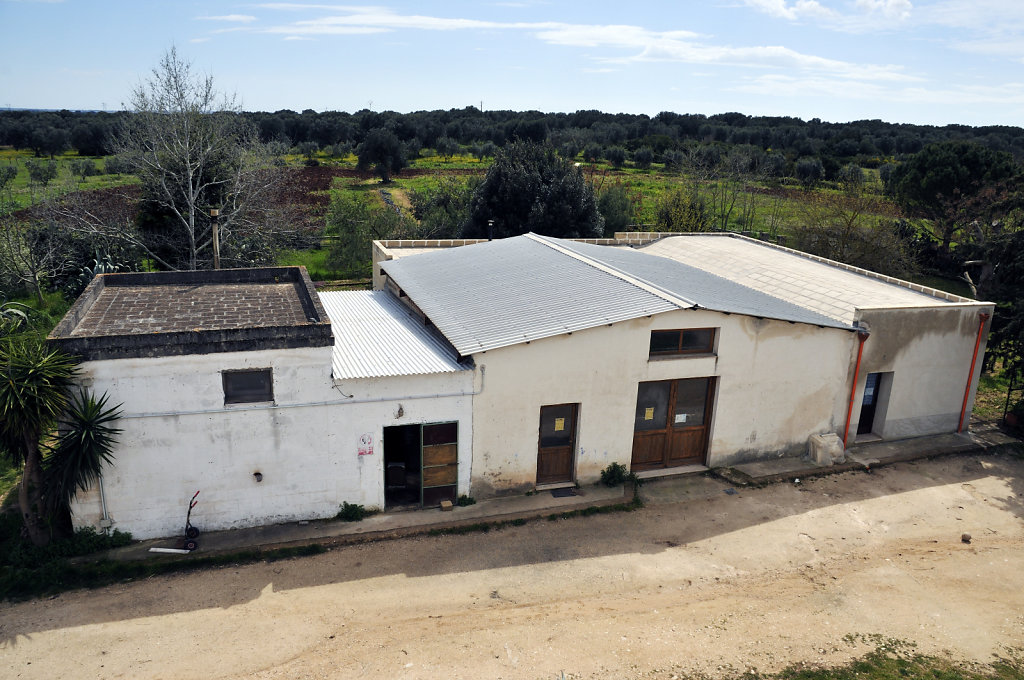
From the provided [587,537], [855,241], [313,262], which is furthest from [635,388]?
[313,262]

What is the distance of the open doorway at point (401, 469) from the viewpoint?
13.6 metres

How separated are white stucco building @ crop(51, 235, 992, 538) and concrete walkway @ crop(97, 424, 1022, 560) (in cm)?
28

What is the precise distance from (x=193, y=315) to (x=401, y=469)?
4884 mm

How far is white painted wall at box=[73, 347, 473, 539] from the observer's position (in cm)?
1155

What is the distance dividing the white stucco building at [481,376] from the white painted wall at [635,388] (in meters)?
0.04

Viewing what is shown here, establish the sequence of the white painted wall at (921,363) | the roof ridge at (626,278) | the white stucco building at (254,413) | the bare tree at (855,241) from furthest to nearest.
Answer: the bare tree at (855,241) < the white painted wall at (921,363) < the roof ridge at (626,278) < the white stucco building at (254,413)

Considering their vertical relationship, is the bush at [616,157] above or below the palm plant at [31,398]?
above

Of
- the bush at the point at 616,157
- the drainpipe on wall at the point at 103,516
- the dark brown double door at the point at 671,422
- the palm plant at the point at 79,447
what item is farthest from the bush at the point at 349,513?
the bush at the point at 616,157

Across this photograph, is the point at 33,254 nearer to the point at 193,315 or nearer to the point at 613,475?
the point at 193,315

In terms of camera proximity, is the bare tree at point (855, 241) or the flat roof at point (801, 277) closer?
the flat roof at point (801, 277)

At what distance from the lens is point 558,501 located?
555 inches

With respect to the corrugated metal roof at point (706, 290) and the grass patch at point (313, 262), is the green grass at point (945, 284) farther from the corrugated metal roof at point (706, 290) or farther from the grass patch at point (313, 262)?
the grass patch at point (313, 262)

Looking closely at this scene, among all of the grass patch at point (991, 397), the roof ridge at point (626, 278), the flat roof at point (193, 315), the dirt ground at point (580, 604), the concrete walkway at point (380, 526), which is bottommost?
the dirt ground at point (580, 604)

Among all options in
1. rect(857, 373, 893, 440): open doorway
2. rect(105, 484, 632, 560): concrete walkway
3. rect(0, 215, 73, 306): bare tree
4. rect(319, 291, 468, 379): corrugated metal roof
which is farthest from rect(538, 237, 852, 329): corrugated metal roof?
rect(0, 215, 73, 306): bare tree
